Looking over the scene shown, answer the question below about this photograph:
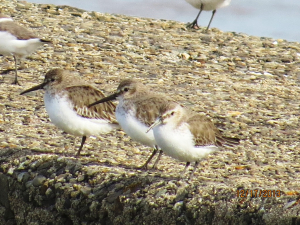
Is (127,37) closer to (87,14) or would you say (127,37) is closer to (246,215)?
(87,14)

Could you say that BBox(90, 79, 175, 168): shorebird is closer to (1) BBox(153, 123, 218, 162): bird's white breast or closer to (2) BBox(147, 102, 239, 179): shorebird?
(2) BBox(147, 102, 239, 179): shorebird

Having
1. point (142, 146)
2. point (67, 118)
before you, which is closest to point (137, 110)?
point (67, 118)

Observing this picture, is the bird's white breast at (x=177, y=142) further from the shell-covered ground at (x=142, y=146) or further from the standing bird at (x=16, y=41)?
the standing bird at (x=16, y=41)

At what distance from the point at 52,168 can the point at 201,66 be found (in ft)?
15.7

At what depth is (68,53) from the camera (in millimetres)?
10117

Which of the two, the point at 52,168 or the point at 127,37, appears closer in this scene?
the point at 52,168

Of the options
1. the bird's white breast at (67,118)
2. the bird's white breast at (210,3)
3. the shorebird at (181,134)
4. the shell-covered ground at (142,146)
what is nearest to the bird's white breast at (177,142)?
the shorebird at (181,134)

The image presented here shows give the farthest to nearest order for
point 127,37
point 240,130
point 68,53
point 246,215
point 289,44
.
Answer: point 289,44
point 127,37
point 68,53
point 240,130
point 246,215

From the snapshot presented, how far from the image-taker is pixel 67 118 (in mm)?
6285

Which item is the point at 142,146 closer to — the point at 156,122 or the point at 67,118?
the point at 67,118

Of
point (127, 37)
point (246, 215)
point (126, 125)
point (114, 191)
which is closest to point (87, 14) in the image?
point (127, 37)

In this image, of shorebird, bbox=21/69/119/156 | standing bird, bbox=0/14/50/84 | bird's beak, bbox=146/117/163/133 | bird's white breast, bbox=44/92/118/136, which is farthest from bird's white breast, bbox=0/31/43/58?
bird's beak, bbox=146/117/163/133

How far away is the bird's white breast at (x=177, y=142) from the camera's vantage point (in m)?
5.60

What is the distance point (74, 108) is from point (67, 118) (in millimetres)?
153
